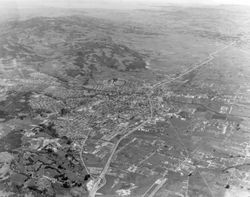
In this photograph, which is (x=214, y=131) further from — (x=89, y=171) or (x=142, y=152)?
(x=89, y=171)

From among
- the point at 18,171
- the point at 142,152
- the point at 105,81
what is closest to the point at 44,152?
the point at 18,171

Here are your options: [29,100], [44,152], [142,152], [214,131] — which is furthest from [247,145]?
[29,100]

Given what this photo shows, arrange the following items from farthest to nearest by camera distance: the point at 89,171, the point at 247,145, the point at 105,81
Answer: the point at 105,81, the point at 247,145, the point at 89,171

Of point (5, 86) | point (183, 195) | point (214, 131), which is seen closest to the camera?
point (183, 195)

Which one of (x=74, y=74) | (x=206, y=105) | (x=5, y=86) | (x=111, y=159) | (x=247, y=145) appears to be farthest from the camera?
(x=74, y=74)

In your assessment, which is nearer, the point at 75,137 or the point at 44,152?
the point at 44,152

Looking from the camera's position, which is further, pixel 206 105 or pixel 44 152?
pixel 206 105

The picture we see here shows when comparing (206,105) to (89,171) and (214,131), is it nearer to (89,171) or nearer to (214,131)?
(214,131)

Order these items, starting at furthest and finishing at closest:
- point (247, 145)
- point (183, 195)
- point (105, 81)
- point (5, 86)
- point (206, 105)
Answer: point (105, 81) → point (5, 86) → point (206, 105) → point (247, 145) → point (183, 195)

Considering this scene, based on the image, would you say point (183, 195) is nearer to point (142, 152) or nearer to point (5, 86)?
point (142, 152)
